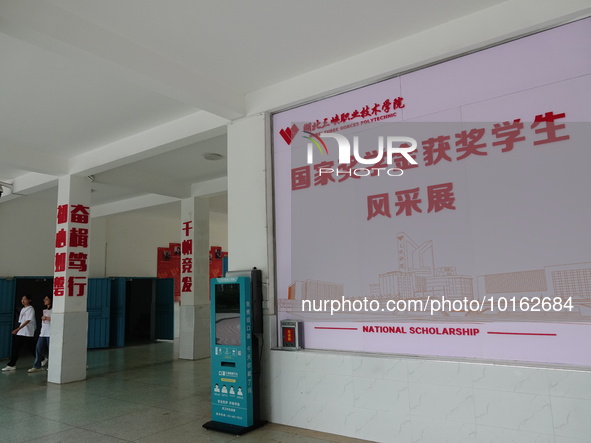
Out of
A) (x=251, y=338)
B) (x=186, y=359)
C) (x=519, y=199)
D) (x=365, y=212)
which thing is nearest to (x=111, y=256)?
(x=186, y=359)

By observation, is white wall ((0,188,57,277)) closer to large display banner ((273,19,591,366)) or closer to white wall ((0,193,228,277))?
white wall ((0,193,228,277))

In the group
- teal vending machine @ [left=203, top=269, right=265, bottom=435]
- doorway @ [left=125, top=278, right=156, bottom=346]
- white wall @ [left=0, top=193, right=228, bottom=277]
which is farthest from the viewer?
doorway @ [left=125, top=278, right=156, bottom=346]

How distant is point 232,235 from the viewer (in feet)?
17.2

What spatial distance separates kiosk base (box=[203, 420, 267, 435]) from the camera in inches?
175

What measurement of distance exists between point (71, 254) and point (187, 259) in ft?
8.94

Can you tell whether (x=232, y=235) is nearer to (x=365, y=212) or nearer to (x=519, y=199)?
(x=365, y=212)

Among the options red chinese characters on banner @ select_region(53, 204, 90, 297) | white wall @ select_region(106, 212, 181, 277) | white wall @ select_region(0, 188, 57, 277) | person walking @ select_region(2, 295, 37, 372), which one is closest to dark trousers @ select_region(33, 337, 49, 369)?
person walking @ select_region(2, 295, 37, 372)

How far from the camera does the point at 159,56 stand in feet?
14.8

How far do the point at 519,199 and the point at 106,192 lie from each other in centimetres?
929

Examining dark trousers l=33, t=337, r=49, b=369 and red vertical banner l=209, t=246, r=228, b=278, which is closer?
dark trousers l=33, t=337, r=49, b=369

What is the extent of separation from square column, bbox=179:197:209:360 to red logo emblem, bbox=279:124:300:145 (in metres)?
5.03

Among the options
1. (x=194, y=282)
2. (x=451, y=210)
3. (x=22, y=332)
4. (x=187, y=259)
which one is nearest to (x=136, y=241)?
(x=187, y=259)

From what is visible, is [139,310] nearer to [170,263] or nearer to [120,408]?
[170,263]

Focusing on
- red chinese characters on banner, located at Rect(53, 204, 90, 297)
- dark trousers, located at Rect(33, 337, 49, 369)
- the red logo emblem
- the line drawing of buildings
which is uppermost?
the red logo emblem
